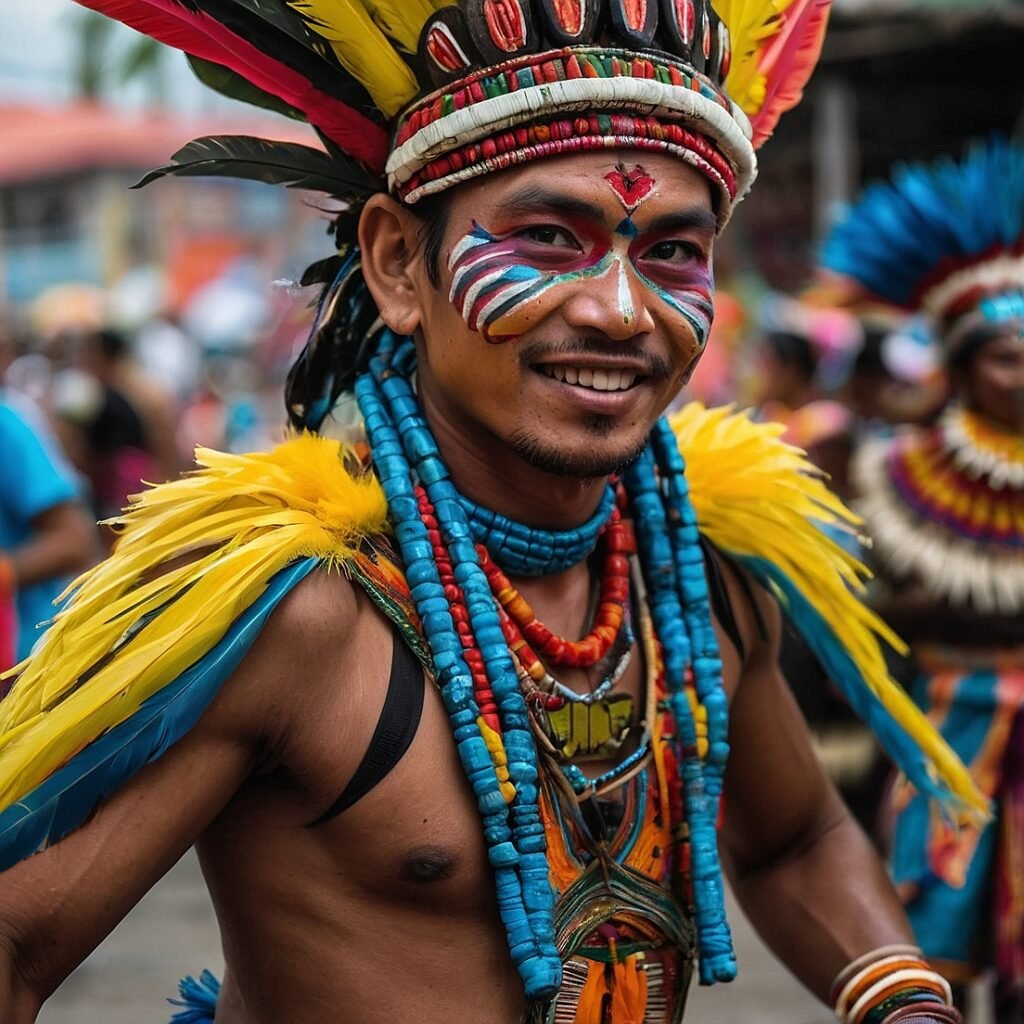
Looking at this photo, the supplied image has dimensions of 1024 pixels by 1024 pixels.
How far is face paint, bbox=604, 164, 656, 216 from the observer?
85.9 inches

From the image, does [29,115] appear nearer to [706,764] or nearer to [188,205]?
[188,205]

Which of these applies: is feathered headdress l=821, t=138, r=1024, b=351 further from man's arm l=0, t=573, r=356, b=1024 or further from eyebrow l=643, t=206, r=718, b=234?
man's arm l=0, t=573, r=356, b=1024

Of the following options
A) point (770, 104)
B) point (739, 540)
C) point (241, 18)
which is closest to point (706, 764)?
point (739, 540)

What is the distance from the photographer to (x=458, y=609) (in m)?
2.22

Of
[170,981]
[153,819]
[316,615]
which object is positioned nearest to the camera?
[153,819]

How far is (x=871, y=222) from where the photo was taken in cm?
491

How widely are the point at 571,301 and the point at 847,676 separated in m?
0.92

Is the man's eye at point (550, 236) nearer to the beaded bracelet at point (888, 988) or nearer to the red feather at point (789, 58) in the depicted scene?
the red feather at point (789, 58)

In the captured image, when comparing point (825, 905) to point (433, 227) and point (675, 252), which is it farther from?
point (433, 227)

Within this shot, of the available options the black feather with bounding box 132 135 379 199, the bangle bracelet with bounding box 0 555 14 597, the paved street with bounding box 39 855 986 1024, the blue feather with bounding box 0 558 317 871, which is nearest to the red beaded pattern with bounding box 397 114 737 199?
the black feather with bounding box 132 135 379 199

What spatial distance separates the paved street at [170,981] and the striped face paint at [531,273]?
11.7 ft

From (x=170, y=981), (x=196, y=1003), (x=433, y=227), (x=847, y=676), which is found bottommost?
(x=170, y=981)

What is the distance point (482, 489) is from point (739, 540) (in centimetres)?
49

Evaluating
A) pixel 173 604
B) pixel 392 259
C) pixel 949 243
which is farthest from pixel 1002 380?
pixel 173 604
